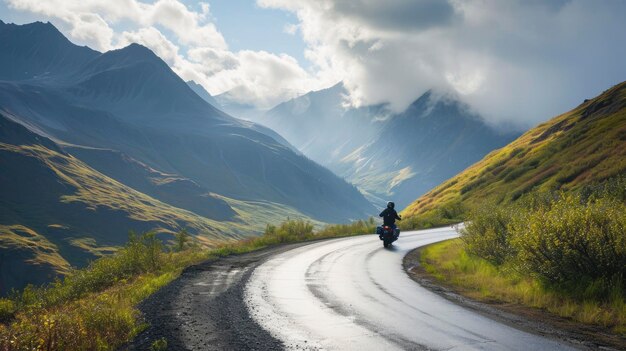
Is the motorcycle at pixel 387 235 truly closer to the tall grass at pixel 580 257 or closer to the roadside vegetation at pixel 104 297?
the roadside vegetation at pixel 104 297

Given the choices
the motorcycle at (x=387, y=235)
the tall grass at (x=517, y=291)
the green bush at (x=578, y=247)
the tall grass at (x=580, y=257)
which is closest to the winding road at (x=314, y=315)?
the tall grass at (x=517, y=291)

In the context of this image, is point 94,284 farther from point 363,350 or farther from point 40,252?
point 40,252

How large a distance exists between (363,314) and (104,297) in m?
6.00

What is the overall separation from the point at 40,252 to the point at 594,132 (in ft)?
521

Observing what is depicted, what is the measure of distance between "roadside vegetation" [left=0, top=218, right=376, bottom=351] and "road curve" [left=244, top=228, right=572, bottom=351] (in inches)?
103

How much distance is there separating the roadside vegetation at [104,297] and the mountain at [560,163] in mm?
22644

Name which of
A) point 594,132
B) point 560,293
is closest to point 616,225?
point 560,293

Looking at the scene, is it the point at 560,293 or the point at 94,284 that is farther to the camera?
the point at 94,284

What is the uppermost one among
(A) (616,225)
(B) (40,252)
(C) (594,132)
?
(C) (594,132)

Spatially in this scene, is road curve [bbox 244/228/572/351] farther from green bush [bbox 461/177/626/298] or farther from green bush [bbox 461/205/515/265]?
green bush [bbox 461/205/515/265]

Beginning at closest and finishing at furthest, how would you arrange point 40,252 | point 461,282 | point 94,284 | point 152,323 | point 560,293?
point 152,323 → point 560,293 → point 461,282 → point 94,284 → point 40,252

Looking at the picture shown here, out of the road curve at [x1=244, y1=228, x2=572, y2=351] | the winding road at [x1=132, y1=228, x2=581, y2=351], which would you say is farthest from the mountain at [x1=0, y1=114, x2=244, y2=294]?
the road curve at [x1=244, y1=228, x2=572, y2=351]

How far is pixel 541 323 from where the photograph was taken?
849 centimetres

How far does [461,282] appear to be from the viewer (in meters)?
13.6
